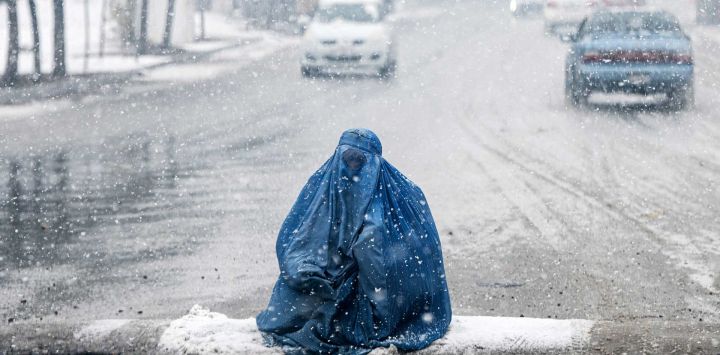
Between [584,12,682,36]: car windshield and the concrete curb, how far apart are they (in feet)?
41.2

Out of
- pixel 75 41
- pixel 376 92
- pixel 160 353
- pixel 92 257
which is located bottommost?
pixel 75 41

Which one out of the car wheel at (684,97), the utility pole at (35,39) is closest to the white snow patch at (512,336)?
the car wheel at (684,97)

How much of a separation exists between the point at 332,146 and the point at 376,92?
6.95 metres

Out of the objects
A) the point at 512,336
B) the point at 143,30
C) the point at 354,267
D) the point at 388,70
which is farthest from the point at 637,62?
the point at 143,30

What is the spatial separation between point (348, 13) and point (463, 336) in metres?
20.4

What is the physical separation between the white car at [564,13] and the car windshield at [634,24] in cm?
1907

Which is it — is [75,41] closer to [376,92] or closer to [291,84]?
[291,84]

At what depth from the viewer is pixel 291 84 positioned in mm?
22984

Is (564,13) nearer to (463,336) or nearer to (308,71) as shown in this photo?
(308,71)

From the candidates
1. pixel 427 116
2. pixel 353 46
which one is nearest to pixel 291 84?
pixel 353 46

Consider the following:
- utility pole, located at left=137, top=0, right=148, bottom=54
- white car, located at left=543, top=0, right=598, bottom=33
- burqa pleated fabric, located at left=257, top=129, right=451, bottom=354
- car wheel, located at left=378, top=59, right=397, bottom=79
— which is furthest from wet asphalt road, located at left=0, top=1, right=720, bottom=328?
white car, located at left=543, top=0, right=598, bottom=33

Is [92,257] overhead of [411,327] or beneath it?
beneath

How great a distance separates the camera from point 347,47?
2375 centimetres

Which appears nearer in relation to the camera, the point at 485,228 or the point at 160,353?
the point at 160,353
